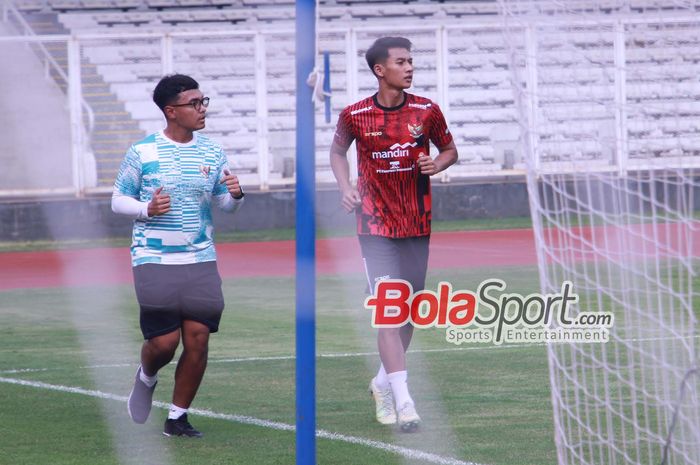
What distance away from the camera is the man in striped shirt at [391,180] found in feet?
23.8

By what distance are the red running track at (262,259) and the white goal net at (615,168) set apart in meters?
8.18

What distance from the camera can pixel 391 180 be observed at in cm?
729

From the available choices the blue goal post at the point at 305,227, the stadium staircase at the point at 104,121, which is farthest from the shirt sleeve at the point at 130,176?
the stadium staircase at the point at 104,121

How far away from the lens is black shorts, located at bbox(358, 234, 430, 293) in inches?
287

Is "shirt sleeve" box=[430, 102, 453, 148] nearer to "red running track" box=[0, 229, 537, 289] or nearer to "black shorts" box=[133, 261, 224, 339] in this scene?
"black shorts" box=[133, 261, 224, 339]

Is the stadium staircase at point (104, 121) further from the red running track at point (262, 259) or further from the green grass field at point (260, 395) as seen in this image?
the green grass field at point (260, 395)

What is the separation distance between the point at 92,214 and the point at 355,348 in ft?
33.0

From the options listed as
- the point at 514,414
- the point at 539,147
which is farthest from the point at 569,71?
the point at 514,414

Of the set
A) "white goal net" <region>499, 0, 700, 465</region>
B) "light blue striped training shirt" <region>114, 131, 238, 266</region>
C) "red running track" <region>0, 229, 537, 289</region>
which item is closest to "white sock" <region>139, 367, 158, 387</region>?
"light blue striped training shirt" <region>114, 131, 238, 266</region>

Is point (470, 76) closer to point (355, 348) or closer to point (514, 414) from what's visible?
point (355, 348)

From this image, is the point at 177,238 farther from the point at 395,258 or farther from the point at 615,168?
the point at 615,168

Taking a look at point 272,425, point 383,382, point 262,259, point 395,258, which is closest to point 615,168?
point 395,258

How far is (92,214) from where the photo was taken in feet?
62.5

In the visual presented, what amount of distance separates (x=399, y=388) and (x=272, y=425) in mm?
743
